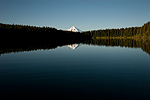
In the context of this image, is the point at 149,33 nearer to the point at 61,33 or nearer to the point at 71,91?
the point at 61,33

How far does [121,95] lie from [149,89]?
279 cm

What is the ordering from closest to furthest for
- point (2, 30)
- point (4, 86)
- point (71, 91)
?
point (71, 91), point (4, 86), point (2, 30)

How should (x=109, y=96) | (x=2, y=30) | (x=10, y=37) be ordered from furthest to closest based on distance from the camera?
(x=10, y=37) < (x=2, y=30) < (x=109, y=96)

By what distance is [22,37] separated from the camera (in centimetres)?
11525

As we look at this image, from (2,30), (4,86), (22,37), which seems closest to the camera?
(4,86)

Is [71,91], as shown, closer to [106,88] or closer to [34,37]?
[106,88]

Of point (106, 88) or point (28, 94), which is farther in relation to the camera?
point (106, 88)

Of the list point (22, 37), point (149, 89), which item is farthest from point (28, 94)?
point (22, 37)

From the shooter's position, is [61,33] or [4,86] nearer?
[4,86]

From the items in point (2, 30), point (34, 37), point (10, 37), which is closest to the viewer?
point (2, 30)

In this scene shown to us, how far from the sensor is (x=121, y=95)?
30.8 ft

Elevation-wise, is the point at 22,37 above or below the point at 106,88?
above

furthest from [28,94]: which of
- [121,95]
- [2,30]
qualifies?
[2,30]

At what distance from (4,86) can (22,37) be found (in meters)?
112
